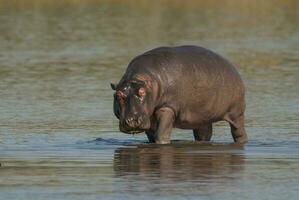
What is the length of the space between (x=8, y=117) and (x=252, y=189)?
613 centimetres

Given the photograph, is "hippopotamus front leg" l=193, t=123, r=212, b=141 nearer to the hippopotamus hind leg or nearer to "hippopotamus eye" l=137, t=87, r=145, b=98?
the hippopotamus hind leg

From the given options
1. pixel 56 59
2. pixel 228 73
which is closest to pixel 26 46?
pixel 56 59

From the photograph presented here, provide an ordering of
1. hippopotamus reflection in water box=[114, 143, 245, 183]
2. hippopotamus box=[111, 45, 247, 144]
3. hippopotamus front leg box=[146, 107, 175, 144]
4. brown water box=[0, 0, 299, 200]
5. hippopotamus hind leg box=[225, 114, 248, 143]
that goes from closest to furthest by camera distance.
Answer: brown water box=[0, 0, 299, 200]
hippopotamus reflection in water box=[114, 143, 245, 183]
hippopotamus box=[111, 45, 247, 144]
hippopotamus front leg box=[146, 107, 175, 144]
hippopotamus hind leg box=[225, 114, 248, 143]

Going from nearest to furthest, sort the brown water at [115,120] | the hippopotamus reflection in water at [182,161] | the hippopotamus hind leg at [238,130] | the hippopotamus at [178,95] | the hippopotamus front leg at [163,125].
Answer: the brown water at [115,120]
the hippopotamus reflection in water at [182,161]
the hippopotamus at [178,95]
the hippopotamus front leg at [163,125]
the hippopotamus hind leg at [238,130]

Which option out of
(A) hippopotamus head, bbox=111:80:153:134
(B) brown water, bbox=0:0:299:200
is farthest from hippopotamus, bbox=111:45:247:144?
(B) brown water, bbox=0:0:299:200

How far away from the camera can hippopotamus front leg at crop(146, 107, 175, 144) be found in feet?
46.7

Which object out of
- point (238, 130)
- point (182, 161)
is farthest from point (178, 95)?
point (182, 161)

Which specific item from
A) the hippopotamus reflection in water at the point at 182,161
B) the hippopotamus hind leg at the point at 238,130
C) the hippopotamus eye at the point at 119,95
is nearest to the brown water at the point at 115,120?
the hippopotamus reflection in water at the point at 182,161

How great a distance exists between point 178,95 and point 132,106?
2.39ft

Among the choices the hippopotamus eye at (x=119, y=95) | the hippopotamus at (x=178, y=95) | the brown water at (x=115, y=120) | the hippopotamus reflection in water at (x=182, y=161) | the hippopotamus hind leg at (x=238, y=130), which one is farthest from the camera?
the hippopotamus hind leg at (x=238, y=130)

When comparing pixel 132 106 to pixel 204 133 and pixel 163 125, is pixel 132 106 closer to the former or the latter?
pixel 163 125

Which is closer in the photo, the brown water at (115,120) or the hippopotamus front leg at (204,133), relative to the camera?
the brown water at (115,120)

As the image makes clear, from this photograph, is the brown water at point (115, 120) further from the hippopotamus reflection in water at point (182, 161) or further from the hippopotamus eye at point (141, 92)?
the hippopotamus eye at point (141, 92)

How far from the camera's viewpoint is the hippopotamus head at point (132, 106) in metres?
13.9
